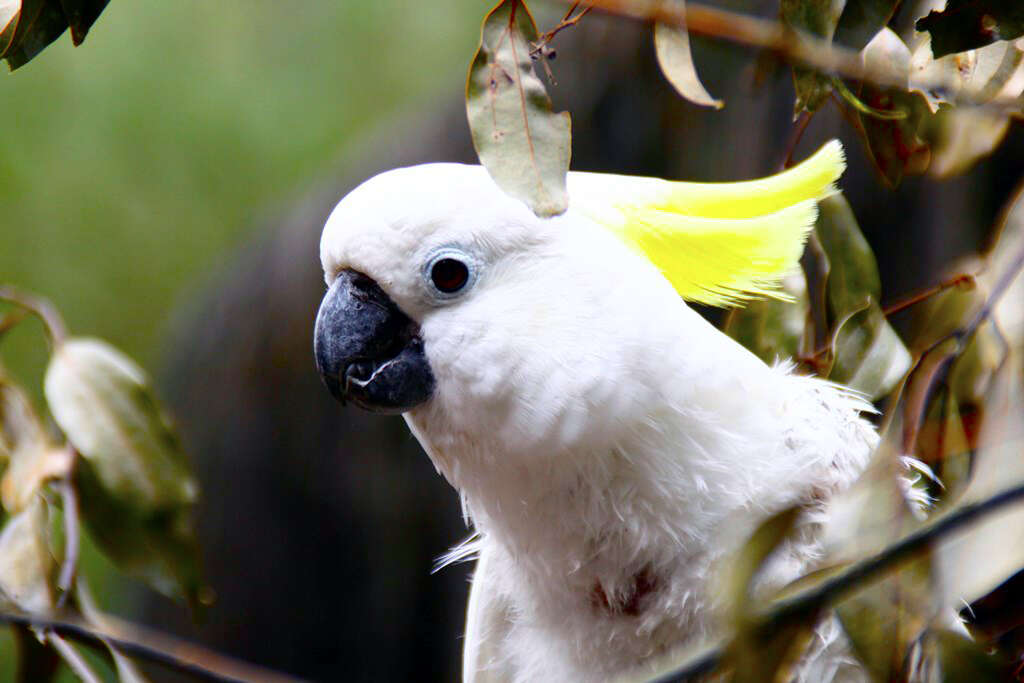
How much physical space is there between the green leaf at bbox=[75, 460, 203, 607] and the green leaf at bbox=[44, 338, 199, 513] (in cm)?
1

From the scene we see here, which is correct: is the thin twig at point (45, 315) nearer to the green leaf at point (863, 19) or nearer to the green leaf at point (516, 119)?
the green leaf at point (516, 119)

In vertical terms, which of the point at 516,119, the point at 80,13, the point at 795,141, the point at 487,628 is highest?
the point at 80,13

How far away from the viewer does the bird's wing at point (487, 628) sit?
1.38 meters

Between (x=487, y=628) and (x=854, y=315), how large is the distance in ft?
2.08

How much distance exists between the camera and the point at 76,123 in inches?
181

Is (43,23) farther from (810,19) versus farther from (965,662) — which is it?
(965,662)

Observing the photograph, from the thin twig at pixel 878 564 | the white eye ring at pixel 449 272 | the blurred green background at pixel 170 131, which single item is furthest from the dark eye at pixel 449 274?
the blurred green background at pixel 170 131

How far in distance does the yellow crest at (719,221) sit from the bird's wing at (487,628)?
1.51ft

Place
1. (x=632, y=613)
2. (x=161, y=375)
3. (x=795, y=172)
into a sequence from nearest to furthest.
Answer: (x=795, y=172) → (x=632, y=613) → (x=161, y=375)

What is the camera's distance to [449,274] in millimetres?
1124

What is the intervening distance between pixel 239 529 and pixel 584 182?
8.37ft

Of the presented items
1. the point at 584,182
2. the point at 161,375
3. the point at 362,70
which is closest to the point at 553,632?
the point at 584,182

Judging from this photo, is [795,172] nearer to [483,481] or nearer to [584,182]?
[584,182]

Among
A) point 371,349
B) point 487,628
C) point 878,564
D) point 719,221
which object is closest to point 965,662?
point 878,564
